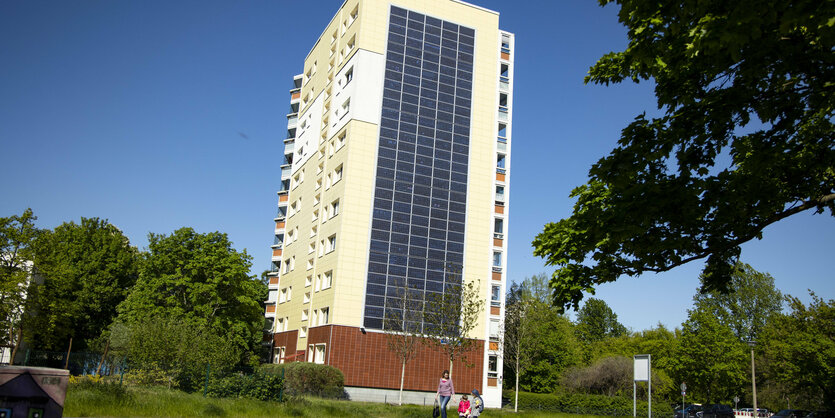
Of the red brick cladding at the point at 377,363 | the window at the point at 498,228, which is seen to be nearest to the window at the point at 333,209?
the red brick cladding at the point at 377,363

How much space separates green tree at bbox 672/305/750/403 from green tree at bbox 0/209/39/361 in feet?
162

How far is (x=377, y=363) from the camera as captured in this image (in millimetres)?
46344

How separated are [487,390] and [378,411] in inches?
900

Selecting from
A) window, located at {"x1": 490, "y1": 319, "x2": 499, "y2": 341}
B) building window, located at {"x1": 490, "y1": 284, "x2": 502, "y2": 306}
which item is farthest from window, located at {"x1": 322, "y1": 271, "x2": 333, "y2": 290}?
window, located at {"x1": 490, "y1": 319, "x2": 499, "y2": 341}

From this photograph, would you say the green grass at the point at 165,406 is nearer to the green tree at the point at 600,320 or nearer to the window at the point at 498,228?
the window at the point at 498,228

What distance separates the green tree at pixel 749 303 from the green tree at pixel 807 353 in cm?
2366

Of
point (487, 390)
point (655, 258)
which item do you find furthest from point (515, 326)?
point (655, 258)

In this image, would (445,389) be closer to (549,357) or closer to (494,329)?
(494,329)

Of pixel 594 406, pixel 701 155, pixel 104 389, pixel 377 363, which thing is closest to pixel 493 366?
pixel 594 406

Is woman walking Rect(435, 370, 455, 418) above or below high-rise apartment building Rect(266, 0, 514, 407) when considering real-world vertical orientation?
below

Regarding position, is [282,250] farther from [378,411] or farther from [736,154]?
[736,154]

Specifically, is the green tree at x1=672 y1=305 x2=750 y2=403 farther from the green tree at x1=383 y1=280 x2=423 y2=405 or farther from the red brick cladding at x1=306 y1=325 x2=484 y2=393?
the green tree at x1=383 y1=280 x2=423 y2=405

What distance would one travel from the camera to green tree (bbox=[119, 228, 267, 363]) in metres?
51.5

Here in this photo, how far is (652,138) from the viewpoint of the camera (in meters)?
9.69
